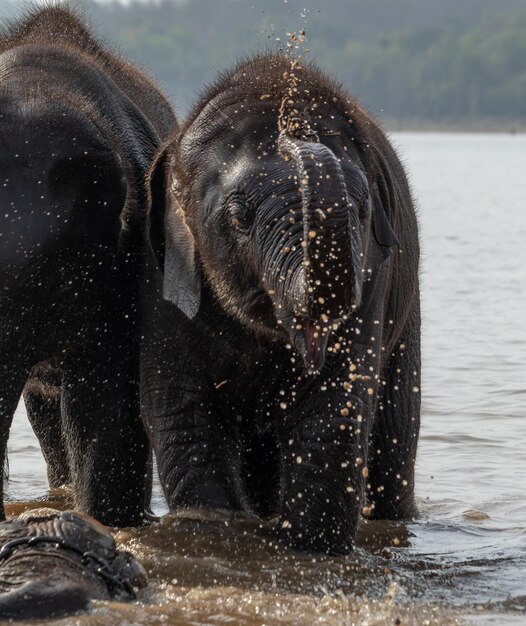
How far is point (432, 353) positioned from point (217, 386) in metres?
6.56

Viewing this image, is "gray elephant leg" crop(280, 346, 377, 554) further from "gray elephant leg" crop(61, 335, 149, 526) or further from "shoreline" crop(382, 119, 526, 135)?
"shoreline" crop(382, 119, 526, 135)

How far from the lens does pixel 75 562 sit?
5195 mm

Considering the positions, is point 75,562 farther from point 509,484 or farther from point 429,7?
point 429,7

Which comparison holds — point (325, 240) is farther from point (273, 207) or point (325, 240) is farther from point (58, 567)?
point (58, 567)

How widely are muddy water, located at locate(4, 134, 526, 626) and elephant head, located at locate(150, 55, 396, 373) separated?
84cm

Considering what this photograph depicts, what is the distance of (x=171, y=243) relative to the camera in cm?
612

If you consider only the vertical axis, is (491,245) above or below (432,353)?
above

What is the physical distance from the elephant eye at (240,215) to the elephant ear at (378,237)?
490 mm

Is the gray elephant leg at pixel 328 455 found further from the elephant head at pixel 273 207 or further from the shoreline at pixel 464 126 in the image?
the shoreline at pixel 464 126

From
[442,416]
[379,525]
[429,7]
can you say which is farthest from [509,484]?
[429,7]

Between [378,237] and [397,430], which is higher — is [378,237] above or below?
above

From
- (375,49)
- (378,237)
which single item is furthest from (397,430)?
(375,49)

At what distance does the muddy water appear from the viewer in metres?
5.43

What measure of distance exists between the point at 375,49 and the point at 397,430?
128 meters
